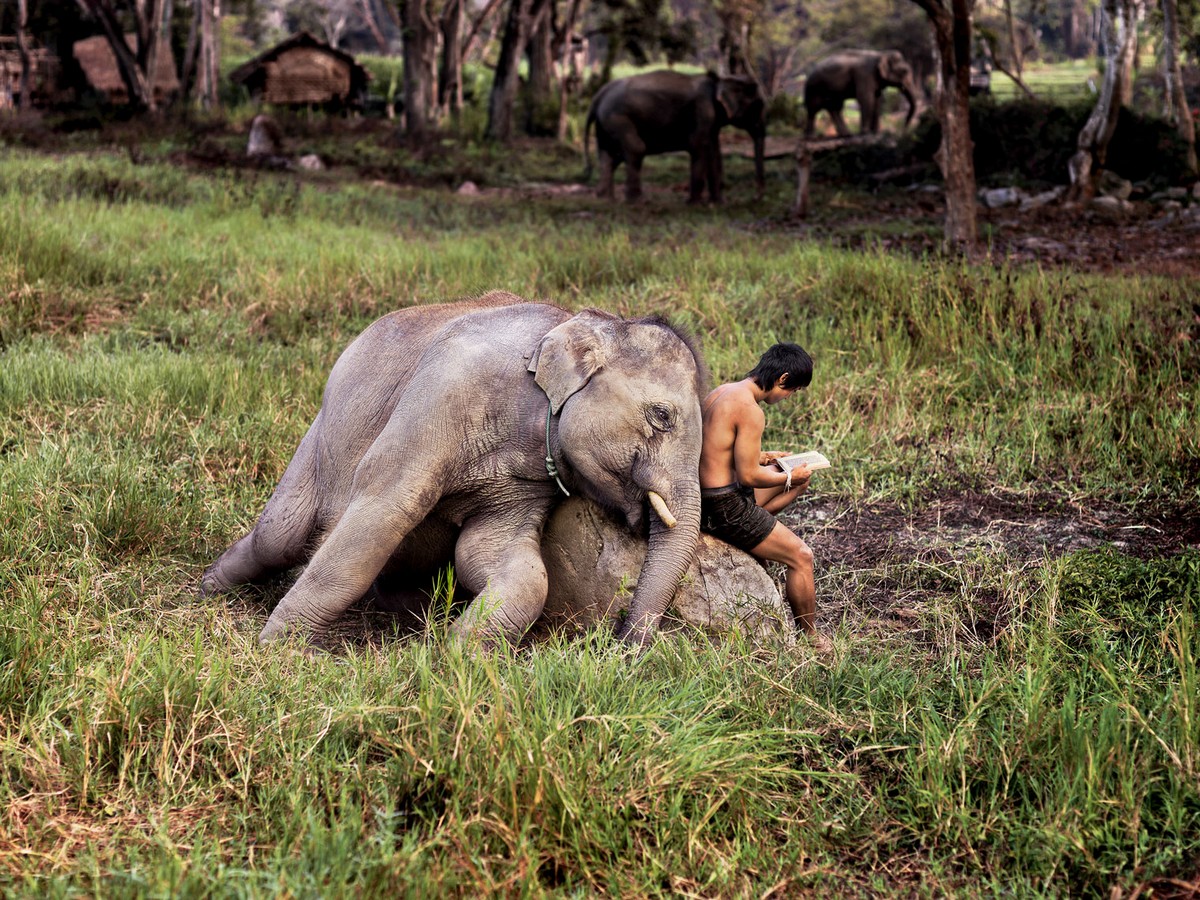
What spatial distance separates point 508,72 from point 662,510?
20.2 m

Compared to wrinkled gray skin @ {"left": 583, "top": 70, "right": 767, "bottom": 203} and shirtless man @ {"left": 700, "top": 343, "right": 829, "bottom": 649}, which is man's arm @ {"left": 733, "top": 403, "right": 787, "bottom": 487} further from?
wrinkled gray skin @ {"left": 583, "top": 70, "right": 767, "bottom": 203}

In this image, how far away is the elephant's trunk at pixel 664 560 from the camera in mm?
3670

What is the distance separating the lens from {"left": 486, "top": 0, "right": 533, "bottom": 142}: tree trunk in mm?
22562

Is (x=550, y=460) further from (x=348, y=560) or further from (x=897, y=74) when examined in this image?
(x=897, y=74)

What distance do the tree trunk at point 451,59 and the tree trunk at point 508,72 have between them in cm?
112

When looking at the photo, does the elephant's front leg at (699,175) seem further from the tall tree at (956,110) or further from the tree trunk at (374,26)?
the tree trunk at (374,26)

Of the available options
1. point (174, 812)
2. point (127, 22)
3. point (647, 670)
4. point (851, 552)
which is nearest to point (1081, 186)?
point (851, 552)

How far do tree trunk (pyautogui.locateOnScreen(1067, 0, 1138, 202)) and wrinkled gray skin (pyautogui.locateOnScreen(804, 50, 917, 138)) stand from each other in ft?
29.8

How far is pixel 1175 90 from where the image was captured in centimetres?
1761

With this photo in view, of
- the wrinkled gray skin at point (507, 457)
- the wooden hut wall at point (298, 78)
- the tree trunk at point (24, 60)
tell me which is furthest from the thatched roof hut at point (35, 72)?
the wrinkled gray skin at point (507, 457)

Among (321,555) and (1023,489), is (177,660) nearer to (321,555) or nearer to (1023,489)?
(321,555)

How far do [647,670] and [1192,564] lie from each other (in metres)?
2.29

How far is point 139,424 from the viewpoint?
19.5 ft

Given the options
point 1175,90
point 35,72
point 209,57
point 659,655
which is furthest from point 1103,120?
point 35,72
